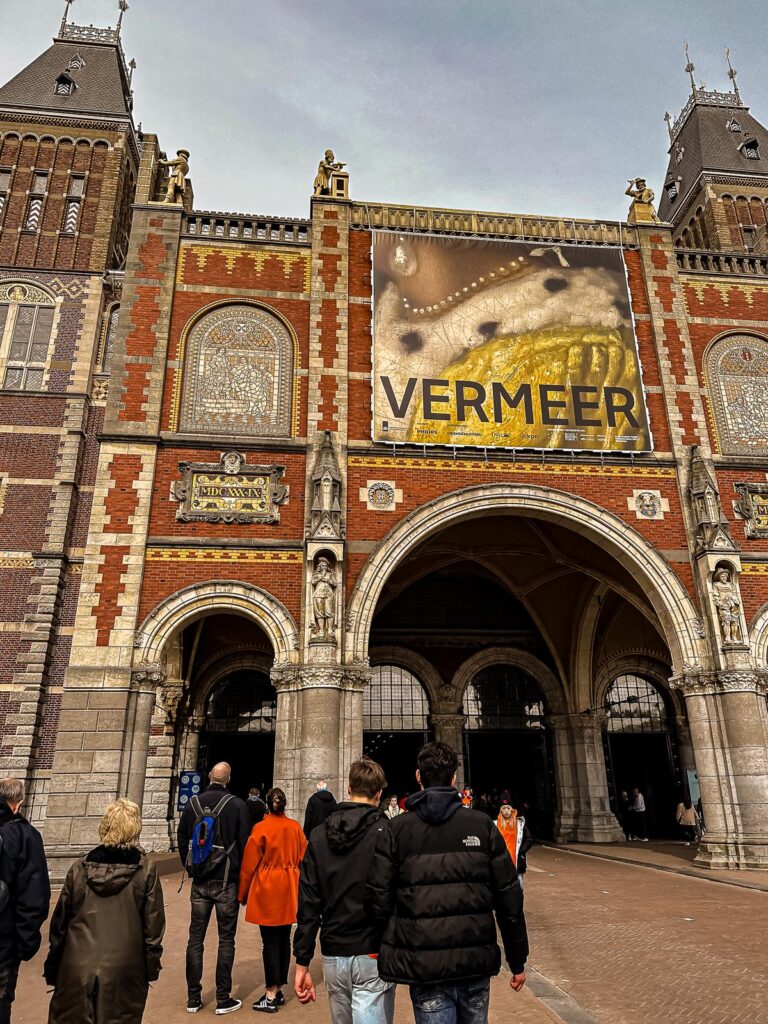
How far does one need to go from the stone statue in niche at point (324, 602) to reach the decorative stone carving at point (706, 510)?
8150mm

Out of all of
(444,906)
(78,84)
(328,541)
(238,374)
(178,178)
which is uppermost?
(78,84)

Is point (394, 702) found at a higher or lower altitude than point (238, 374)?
lower

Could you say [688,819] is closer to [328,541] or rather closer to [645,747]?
[645,747]

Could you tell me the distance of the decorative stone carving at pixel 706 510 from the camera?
1591cm

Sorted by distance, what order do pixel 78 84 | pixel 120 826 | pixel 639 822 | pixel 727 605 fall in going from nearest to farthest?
1. pixel 120 826
2. pixel 727 605
3. pixel 639 822
4. pixel 78 84

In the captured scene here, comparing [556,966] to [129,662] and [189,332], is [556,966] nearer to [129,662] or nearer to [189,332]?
[129,662]

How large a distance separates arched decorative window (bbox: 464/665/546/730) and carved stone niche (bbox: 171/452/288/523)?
32.9ft

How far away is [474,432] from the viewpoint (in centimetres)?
1692

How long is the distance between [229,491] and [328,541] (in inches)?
105

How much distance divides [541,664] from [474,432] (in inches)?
357

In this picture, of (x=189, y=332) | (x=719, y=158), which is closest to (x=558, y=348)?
(x=189, y=332)

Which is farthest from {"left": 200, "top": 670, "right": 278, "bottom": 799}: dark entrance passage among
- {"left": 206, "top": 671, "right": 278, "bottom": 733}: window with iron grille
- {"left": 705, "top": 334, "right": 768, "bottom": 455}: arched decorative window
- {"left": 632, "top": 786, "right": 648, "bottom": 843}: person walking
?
{"left": 705, "top": 334, "right": 768, "bottom": 455}: arched decorative window

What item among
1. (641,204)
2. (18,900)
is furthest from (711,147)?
(18,900)

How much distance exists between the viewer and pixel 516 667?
74.7ft
